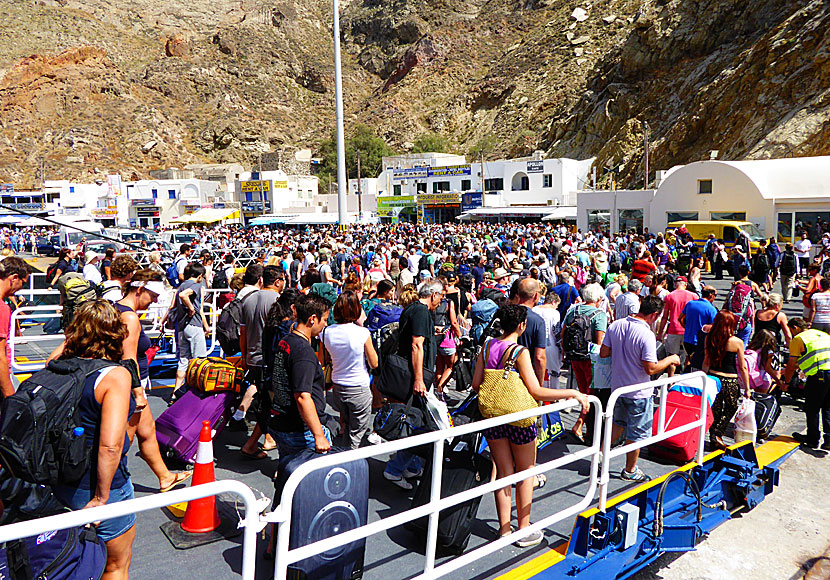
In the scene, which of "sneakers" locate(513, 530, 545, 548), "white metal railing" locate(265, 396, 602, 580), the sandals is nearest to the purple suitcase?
the sandals

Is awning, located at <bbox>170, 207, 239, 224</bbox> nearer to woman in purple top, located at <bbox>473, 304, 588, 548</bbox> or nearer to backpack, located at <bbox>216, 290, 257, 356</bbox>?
backpack, located at <bbox>216, 290, 257, 356</bbox>

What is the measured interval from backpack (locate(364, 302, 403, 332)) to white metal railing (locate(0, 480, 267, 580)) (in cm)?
457

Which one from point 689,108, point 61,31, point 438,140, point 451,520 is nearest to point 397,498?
point 451,520

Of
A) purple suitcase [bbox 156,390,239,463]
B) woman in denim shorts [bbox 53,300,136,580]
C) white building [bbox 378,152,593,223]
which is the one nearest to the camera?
woman in denim shorts [bbox 53,300,136,580]

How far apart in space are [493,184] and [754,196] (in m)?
31.2

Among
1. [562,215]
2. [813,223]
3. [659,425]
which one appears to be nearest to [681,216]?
[813,223]

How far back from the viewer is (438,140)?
85.4 meters

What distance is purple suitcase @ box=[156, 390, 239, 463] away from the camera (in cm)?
494

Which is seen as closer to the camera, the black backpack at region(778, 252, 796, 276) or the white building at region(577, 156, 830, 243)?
the black backpack at region(778, 252, 796, 276)

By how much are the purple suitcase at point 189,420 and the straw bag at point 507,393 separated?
249cm

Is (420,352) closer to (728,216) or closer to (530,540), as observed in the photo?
(530,540)

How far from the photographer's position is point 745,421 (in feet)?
17.8

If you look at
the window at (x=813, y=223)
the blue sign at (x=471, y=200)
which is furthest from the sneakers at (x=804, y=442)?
the blue sign at (x=471, y=200)

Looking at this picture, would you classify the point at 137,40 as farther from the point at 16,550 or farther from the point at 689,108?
the point at 16,550
